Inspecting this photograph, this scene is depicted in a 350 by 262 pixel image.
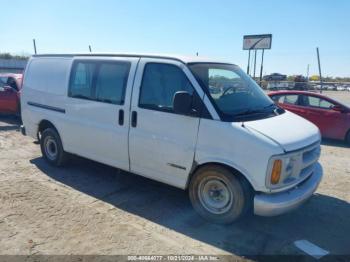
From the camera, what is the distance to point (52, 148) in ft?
20.8

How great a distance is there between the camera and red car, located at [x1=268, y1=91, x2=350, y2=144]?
9453 mm

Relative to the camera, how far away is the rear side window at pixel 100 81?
15.9 ft

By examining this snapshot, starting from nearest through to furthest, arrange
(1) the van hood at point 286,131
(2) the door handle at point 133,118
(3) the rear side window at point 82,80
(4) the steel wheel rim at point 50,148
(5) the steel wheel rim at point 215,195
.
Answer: (1) the van hood at point 286,131
(5) the steel wheel rim at point 215,195
(2) the door handle at point 133,118
(3) the rear side window at point 82,80
(4) the steel wheel rim at point 50,148

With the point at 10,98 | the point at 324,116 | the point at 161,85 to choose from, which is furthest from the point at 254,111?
the point at 10,98

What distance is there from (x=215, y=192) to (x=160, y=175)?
2.71ft

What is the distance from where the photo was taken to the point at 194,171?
4.27 m

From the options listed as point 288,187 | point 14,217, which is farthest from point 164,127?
point 14,217

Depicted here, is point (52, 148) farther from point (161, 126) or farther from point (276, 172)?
point (276, 172)

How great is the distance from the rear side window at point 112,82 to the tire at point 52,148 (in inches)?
59.4

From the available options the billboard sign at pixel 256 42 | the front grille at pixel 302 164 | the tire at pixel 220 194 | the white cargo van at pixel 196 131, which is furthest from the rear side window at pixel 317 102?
the billboard sign at pixel 256 42

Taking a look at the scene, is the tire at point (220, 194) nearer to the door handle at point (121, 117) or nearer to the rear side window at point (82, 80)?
the door handle at point (121, 117)

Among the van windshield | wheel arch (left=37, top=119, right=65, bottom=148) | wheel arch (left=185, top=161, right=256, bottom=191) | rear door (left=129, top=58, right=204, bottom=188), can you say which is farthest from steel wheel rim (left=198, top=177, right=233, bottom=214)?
wheel arch (left=37, top=119, right=65, bottom=148)

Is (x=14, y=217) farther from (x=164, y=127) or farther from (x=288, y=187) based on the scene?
(x=288, y=187)

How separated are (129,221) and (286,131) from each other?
2266 millimetres
